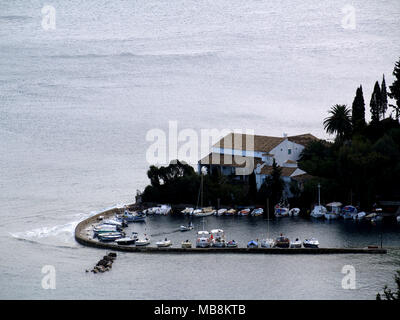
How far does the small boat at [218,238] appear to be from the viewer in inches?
1481

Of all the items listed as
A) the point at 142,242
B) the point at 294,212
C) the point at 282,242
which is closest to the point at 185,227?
the point at 142,242

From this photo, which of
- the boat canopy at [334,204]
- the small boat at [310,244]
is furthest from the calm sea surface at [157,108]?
the boat canopy at [334,204]

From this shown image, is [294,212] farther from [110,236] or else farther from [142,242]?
[110,236]

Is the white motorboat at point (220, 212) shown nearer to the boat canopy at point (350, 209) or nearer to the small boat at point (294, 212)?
the small boat at point (294, 212)

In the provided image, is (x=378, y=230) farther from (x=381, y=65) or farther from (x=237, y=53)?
(x=237, y=53)

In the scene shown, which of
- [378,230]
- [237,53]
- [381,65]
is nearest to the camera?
[378,230]

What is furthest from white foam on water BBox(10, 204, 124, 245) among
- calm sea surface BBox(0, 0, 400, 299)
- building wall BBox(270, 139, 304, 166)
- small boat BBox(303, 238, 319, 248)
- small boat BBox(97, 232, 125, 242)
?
building wall BBox(270, 139, 304, 166)

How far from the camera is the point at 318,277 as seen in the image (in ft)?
105

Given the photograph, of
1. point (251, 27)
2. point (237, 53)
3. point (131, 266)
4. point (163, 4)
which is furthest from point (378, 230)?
point (163, 4)

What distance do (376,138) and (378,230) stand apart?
1167 centimetres

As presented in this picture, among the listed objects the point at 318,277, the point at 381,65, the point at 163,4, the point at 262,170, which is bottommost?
the point at 318,277

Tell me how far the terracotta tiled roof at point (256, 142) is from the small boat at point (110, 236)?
16.5 meters

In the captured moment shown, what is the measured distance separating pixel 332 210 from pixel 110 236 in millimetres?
14744

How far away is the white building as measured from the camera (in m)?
51.9
